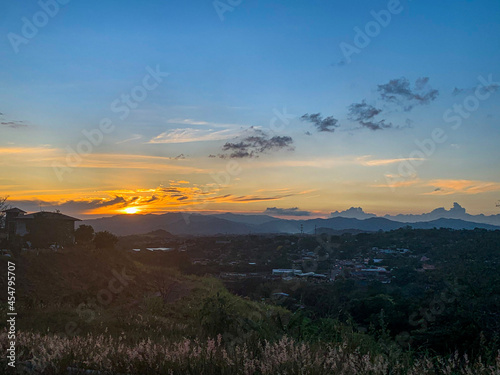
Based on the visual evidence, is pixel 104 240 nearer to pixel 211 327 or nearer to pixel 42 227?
pixel 42 227

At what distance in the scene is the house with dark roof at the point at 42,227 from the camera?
28031 millimetres

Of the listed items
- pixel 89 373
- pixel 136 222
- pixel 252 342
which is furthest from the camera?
pixel 136 222

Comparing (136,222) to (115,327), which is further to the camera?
(136,222)

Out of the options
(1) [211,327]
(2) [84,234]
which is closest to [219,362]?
(1) [211,327]

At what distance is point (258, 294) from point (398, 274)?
11274 millimetres

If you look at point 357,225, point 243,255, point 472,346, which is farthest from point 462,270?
point 357,225

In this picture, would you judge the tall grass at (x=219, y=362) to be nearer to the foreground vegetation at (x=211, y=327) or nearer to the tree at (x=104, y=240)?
the foreground vegetation at (x=211, y=327)

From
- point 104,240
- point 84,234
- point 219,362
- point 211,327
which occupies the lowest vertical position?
point 104,240

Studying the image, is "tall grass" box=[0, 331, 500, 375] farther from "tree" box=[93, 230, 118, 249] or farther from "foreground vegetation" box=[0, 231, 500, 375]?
"tree" box=[93, 230, 118, 249]

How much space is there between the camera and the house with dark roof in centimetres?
2803

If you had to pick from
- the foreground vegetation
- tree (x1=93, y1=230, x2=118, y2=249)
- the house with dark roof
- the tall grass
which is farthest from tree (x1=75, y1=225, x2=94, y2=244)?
the tall grass

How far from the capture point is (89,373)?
434 centimetres

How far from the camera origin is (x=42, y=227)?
2859 centimetres

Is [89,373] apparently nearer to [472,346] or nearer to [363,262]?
[472,346]
